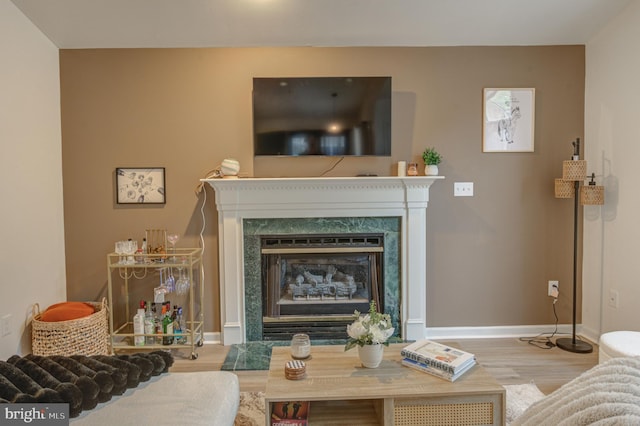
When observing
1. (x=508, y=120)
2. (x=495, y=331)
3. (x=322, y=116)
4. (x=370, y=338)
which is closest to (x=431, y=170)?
(x=508, y=120)

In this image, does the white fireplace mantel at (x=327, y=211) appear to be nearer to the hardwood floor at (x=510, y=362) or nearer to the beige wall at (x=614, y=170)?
the hardwood floor at (x=510, y=362)

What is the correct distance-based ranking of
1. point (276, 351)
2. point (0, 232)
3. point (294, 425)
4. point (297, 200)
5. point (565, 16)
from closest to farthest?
1. point (294, 425)
2. point (276, 351)
3. point (0, 232)
4. point (565, 16)
5. point (297, 200)

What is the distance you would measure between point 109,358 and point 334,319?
187cm

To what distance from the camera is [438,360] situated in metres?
1.83

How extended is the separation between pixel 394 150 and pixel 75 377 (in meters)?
2.58

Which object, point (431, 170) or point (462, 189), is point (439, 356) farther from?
point (462, 189)

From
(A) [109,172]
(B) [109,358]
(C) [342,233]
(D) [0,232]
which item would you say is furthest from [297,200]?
(D) [0,232]

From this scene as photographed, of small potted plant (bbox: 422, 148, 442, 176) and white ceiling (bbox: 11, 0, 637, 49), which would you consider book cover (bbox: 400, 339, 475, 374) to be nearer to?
small potted plant (bbox: 422, 148, 442, 176)

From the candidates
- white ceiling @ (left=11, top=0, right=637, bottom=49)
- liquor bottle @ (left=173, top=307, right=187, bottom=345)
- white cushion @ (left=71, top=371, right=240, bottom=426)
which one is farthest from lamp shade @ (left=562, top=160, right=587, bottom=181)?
liquor bottle @ (left=173, top=307, right=187, bottom=345)

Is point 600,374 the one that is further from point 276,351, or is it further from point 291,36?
point 291,36

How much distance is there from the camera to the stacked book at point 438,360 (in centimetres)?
178

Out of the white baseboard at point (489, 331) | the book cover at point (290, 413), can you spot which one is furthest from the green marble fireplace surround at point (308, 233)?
the book cover at point (290, 413)

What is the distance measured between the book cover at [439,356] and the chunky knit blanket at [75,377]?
44.5 inches

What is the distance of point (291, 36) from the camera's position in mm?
3117
